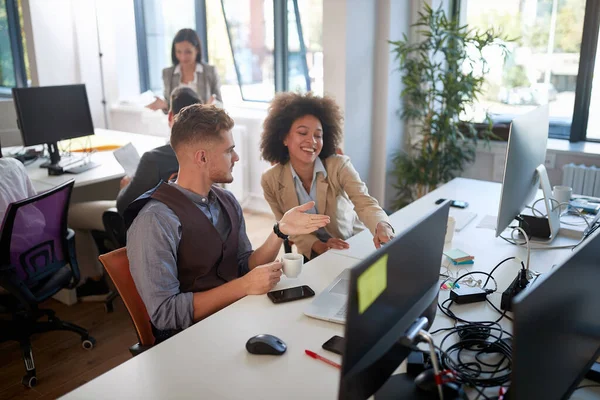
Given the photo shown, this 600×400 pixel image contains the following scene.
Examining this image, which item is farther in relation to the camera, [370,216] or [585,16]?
[585,16]

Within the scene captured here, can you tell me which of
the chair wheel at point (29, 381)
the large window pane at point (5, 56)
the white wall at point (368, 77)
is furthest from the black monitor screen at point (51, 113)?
the large window pane at point (5, 56)

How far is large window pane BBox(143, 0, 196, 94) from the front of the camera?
18.5ft

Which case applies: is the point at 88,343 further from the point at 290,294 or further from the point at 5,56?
the point at 5,56

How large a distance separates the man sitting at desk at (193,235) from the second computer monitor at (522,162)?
670 millimetres

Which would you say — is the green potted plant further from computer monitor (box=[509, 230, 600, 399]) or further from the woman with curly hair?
computer monitor (box=[509, 230, 600, 399])

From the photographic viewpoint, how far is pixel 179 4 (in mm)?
5633

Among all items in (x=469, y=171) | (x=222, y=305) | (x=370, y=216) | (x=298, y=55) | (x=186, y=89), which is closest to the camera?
(x=222, y=305)

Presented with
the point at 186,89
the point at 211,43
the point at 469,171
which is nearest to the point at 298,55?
the point at 211,43

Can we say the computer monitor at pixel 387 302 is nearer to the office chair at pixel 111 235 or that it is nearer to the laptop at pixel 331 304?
the laptop at pixel 331 304

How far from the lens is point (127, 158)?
11.2 ft

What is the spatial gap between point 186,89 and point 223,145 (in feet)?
4.42

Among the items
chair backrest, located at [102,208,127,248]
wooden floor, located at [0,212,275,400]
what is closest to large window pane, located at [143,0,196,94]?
chair backrest, located at [102,208,127,248]

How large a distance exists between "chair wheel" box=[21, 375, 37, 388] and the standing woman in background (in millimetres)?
2597

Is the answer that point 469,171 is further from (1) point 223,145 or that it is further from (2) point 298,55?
(1) point 223,145
